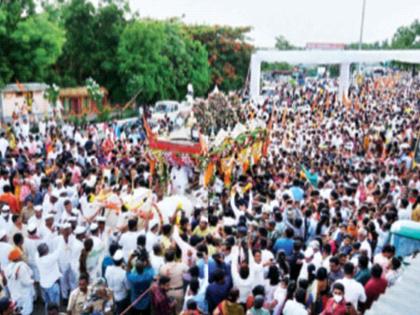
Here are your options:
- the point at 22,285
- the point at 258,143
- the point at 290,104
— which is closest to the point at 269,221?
the point at 22,285

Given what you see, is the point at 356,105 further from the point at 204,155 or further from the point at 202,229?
Answer: the point at 202,229

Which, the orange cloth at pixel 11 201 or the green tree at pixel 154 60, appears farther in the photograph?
the green tree at pixel 154 60

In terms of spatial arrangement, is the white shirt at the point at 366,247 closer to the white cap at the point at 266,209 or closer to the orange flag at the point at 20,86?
the white cap at the point at 266,209

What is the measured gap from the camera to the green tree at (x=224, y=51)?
92.5ft

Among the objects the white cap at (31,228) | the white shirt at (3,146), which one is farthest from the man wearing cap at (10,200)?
the white shirt at (3,146)

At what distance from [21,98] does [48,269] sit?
17.0 m

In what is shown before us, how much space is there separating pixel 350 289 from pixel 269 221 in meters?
1.94

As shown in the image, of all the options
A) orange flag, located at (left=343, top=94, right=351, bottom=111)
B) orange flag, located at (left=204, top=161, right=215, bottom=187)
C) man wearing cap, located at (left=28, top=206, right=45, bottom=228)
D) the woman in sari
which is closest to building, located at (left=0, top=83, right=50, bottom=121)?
orange flag, located at (left=204, top=161, right=215, bottom=187)

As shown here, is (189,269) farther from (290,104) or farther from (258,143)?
(290,104)

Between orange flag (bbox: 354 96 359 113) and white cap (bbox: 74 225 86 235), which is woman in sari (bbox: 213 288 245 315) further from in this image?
orange flag (bbox: 354 96 359 113)

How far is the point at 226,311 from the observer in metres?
4.31

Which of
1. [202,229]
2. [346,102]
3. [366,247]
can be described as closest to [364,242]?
[366,247]

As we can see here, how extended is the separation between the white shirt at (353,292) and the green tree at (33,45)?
18.1 metres

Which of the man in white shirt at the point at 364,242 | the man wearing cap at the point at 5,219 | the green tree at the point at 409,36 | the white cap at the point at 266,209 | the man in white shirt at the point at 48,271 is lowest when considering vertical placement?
the man in white shirt at the point at 48,271
